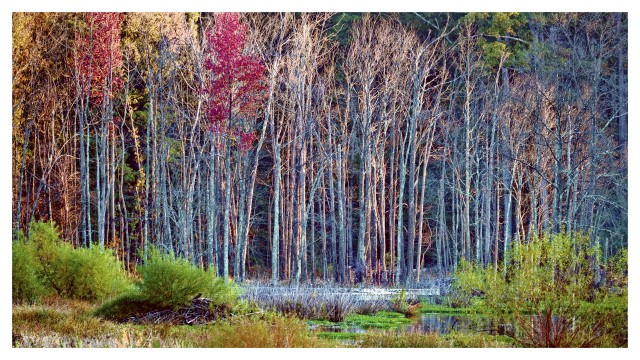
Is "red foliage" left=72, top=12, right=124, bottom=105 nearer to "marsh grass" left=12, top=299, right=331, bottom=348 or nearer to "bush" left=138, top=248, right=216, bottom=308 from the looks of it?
"bush" left=138, top=248, right=216, bottom=308

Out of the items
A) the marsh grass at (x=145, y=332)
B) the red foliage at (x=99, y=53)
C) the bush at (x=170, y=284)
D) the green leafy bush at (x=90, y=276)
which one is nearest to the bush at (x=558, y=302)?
the marsh grass at (x=145, y=332)

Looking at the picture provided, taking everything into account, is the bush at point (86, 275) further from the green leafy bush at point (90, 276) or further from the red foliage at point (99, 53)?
the red foliage at point (99, 53)

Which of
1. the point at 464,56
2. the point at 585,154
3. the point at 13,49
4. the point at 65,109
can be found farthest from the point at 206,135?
the point at 585,154

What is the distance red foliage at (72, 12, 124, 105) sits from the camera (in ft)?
35.6

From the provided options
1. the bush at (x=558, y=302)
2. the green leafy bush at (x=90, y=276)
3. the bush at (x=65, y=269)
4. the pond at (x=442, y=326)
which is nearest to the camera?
the bush at (x=558, y=302)

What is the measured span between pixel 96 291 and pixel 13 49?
3.10 meters

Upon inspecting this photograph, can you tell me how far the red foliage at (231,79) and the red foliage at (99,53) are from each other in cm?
124

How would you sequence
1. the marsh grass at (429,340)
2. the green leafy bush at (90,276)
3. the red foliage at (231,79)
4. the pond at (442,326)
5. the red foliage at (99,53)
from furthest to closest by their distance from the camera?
the red foliage at (99,53)
the red foliage at (231,79)
the green leafy bush at (90,276)
the pond at (442,326)
the marsh grass at (429,340)

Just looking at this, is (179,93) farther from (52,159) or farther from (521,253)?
(521,253)

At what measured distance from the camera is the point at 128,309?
906cm

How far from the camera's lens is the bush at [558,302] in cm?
823

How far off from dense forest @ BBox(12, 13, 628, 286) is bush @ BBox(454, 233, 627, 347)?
1.79m

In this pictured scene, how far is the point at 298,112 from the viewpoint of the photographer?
11.6 metres
